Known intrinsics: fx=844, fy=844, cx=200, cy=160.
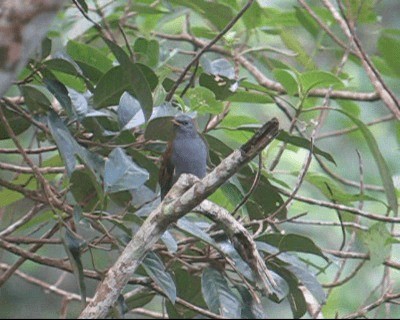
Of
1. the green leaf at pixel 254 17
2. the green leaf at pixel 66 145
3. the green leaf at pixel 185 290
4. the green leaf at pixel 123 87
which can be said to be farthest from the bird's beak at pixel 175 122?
the green leaf at pixel 254 17

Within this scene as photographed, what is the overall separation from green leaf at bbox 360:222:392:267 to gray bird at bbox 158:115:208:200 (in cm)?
53

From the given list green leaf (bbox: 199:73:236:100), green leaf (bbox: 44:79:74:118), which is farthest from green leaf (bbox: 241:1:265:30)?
green leaf (bbox: 44:79:74:118)

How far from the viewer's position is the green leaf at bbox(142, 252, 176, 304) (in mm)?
2029

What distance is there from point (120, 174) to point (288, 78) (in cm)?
→ 80

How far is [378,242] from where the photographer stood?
250 cm

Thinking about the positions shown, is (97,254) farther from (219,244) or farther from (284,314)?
(284,314)

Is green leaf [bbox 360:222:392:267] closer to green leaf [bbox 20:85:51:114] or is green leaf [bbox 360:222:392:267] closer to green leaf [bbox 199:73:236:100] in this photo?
green leaf [bbox 199:73:236:100]

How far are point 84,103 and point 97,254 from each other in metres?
1.43

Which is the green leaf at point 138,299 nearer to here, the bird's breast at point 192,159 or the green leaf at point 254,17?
the bird's breast at point 192,159

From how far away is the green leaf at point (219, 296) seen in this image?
2.24 m

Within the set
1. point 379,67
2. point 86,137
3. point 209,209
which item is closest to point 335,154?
point 379,67

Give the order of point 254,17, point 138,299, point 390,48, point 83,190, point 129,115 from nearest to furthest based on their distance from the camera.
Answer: point 129,115 < point 83,190 < point 138,299 < point 390,48 < point 254,17

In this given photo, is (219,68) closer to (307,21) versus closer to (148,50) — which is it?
(148,50)

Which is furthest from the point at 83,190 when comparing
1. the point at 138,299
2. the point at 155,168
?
the point at 138,299
